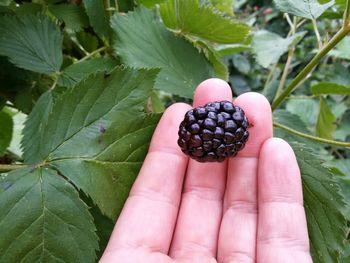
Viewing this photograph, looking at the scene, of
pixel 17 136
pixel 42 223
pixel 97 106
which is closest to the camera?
pixel 42 223

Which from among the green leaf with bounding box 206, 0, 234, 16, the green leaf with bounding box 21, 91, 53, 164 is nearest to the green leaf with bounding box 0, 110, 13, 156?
the green leaf with bounding box 21, 91, 53, 164

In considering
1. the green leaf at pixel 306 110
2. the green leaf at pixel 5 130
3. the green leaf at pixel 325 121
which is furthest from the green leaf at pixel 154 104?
the green leaf at pixel 306 110

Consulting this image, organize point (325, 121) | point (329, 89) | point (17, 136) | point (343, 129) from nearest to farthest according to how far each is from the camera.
→ point (329, 89), point (325, 121), point (17, 136), point (343, 129)

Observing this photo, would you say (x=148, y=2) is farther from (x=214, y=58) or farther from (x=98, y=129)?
(x=98, y=129)

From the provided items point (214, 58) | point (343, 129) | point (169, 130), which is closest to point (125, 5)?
point (214, 58)

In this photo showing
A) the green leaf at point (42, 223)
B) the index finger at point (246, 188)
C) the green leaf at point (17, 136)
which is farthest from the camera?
the green leaf at point (17, 136)

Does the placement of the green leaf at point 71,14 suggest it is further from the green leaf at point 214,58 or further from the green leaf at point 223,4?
the green leaf at point 223,4

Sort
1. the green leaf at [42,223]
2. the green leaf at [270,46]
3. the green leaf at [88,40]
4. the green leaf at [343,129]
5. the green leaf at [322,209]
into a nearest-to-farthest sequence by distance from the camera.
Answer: the green leaf at [42,223], the green leaf at [322,209], the green leaf at [88,40], the green leaf at [270,46], the green leaf at [343,129]
